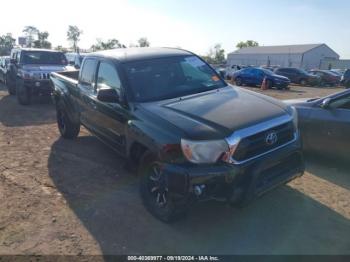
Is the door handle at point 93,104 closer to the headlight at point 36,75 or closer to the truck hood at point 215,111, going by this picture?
the truck hood at point 215,111

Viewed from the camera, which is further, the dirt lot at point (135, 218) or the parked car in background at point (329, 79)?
the parked car in background at point (329, 79)

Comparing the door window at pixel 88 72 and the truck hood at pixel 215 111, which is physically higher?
the door window at pixel 88 72

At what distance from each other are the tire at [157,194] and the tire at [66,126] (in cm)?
360

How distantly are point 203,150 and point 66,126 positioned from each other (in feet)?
15.9

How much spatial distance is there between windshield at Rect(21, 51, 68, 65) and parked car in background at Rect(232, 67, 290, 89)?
15.0 m

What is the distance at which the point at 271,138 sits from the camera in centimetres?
386

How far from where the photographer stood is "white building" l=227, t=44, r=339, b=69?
70.1 metres

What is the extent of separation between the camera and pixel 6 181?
17.9 ft

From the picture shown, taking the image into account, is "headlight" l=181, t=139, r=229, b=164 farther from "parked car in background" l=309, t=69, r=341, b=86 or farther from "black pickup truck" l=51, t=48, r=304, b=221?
"parked car in background" l=309, t=69, r=341, b=86

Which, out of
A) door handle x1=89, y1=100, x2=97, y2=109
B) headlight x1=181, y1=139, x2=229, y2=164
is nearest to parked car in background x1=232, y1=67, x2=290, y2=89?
door handle x1=89, y1=100, x2=97, y2=109

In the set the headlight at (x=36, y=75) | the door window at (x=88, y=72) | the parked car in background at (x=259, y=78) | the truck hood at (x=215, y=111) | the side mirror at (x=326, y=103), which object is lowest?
the parked car in background at (x=259, y=78)

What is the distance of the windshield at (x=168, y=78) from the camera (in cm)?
460

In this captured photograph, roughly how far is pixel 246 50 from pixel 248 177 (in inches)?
3274

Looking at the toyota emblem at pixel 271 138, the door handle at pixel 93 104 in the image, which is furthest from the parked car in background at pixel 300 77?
the toyota emblem at pixel 271 138
